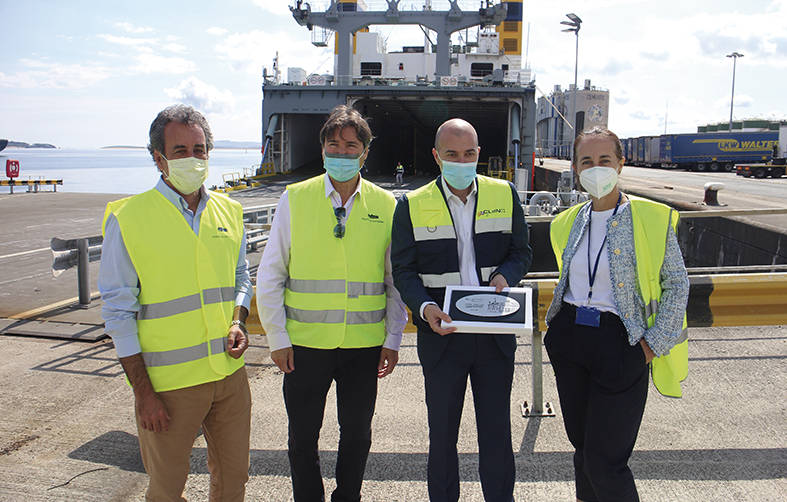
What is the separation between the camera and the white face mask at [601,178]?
9.06 ft

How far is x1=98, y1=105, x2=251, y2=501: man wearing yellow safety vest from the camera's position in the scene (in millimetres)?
2426

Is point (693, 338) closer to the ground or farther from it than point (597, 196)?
closer to the ground

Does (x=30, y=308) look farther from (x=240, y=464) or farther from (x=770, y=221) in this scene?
(x=770, y=221)

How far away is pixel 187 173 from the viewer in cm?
261

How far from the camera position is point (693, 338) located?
5730mm

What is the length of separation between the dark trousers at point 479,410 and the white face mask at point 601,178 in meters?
0.88

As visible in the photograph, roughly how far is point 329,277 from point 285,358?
46 centimetres

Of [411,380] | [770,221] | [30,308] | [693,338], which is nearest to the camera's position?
[411,380]

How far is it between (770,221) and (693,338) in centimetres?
723

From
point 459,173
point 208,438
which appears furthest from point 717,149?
point 208,438

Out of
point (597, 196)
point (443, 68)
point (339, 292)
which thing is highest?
point (443, 68)

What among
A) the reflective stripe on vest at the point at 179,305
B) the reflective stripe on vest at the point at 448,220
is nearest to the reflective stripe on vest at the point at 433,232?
the reflective stripe on vest at the point at 448,220

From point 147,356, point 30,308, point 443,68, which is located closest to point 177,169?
point 147,356

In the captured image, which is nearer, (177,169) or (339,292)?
(177,169)
